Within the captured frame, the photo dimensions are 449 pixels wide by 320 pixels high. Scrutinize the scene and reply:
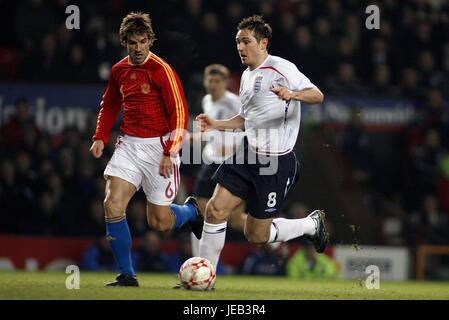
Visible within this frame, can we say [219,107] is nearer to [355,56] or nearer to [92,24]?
[92,24]

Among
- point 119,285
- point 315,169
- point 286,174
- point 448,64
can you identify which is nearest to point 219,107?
point 286,174

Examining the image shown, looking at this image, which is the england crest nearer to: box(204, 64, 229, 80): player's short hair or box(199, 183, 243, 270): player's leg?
box(199, 183, 243, 270): player's leg

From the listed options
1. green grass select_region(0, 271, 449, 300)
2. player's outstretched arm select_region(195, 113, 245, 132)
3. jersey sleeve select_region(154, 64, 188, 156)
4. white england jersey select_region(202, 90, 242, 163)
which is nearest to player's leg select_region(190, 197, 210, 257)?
white england jersey select_region(202, 90, 242, 163)

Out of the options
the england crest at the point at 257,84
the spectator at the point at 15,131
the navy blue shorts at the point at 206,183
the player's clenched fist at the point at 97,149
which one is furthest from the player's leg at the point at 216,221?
the spectator at the point at 15,131

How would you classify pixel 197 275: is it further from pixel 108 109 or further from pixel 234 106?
pixel 234 106

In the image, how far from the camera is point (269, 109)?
8.23 metres

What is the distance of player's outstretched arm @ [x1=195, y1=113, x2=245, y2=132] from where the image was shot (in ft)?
26.4

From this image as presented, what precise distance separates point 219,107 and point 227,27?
3638 millimetres

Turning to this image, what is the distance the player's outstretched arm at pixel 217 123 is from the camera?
8047 millimetres

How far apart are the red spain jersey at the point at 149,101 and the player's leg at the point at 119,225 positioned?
0.47m

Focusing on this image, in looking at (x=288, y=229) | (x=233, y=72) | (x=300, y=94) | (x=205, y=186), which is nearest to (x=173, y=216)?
(x=288, y=229)

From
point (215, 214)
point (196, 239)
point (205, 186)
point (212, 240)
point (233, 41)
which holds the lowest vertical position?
point (196, 239)

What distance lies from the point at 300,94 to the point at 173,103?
109cm

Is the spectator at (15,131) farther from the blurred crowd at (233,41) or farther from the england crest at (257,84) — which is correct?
the england crest at (257,84)
